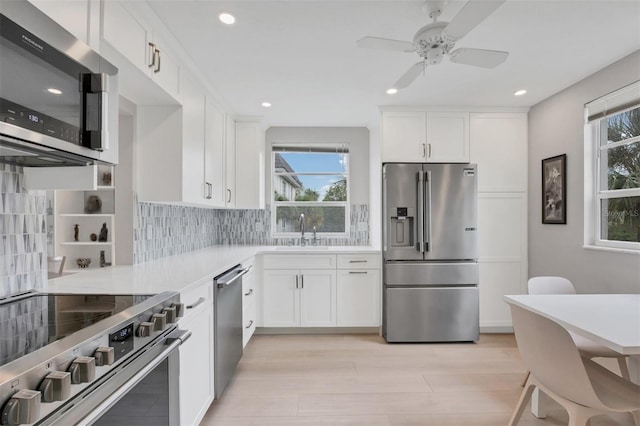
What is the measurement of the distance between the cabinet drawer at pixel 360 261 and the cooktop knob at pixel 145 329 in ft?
7.79

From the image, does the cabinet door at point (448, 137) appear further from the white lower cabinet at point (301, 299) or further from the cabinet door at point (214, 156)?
the cabinet door at point (214, 156)

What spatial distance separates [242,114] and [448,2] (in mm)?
2418

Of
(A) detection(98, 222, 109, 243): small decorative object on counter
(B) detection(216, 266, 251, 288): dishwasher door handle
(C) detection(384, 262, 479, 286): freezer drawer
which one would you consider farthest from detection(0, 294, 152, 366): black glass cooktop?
(C) detection(384, 262, 479, 286): freezer drawer

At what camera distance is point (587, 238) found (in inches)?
107

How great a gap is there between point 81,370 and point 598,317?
2.13 m

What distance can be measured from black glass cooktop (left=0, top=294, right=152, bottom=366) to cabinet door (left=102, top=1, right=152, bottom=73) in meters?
1.14

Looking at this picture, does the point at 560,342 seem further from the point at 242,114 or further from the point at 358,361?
the point at 242,114

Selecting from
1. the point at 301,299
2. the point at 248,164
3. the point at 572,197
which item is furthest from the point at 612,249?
the point at 248,164

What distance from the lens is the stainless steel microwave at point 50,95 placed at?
0.96 metres

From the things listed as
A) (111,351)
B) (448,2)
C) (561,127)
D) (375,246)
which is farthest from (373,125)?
(111,351)

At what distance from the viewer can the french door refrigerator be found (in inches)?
127

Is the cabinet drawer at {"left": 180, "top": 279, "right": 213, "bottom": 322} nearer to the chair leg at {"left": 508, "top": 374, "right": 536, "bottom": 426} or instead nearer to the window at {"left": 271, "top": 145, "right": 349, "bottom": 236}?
the chair leg at {"left": 508, "top": 374, "right": 536, "bottom": 426}

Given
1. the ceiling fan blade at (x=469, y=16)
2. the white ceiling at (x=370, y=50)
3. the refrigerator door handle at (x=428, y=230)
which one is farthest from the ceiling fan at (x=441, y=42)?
the refrigerator door handle at (x=428, y=230)

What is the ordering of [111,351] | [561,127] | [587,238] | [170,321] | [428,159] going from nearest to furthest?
[111,351], [170,321], [587,238], [561,127], [428,159]
